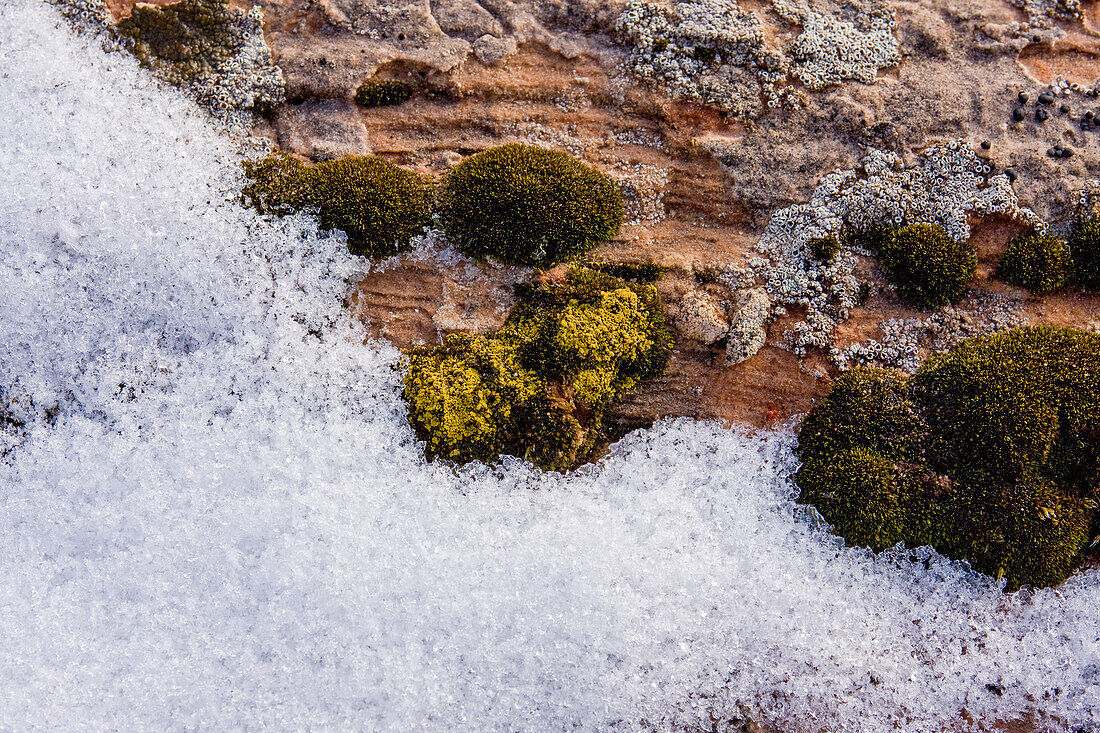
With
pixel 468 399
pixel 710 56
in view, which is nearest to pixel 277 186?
pixel 468 399

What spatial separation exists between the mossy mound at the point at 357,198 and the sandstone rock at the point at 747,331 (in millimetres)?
3331

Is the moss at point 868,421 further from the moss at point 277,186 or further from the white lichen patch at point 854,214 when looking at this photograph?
the moss at point 277,186

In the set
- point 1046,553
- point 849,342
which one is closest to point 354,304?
point 849,342

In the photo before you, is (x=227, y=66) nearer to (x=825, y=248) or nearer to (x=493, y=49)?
(x=493, y=49)

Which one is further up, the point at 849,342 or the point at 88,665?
the point at 849,342

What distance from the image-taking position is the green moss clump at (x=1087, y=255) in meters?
6.66

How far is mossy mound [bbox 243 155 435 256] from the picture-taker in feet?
21.8

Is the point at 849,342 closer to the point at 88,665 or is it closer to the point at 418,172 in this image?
the point at 418,172

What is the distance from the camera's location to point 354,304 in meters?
6.70

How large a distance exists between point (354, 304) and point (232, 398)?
4.84 ft

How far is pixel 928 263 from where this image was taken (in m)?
6.60

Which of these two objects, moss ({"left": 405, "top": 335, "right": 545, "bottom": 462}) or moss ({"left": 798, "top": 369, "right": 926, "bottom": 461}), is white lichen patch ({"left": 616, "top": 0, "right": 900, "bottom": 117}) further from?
moss ({"left": 405, "top": 335, "right": 545, "bottom": 462})

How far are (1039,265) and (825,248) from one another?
219 centimetres

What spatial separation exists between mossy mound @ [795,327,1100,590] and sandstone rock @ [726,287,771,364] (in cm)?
93
